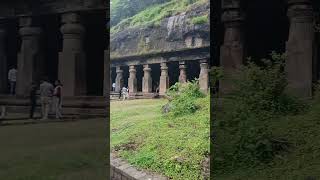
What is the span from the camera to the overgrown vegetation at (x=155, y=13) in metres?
3.15

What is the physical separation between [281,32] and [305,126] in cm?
74

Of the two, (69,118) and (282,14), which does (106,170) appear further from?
(282,14)

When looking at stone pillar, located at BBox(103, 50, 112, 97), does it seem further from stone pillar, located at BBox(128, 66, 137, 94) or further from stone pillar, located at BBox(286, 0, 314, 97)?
stone pillar, located at BBox(286, 0, 314, 97)

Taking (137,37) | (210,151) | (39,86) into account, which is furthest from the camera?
(39,86)

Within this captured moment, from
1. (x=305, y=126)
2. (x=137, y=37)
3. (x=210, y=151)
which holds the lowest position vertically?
(x=210, y=151)

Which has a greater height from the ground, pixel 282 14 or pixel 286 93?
pixel 282 14

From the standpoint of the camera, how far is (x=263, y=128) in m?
3.18

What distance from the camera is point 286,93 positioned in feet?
10.2

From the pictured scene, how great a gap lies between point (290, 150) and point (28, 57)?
233 centimetres

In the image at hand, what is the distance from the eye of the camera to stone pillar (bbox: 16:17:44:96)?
358 cm

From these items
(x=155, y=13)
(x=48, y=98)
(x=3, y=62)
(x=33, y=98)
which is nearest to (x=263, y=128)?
(x=155, y=13)

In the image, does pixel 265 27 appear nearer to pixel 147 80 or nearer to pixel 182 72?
pixel 182 72

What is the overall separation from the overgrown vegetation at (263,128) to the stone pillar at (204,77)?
217mm

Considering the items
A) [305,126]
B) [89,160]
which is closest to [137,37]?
[89,160]
